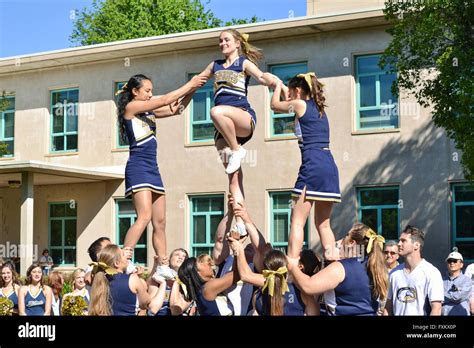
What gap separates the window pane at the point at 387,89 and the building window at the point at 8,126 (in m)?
8.54

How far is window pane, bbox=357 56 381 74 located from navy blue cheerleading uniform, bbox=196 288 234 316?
15.1 meters

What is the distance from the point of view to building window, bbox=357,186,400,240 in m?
21.8

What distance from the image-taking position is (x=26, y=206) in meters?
24.2

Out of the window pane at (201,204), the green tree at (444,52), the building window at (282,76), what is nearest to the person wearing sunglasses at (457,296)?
the green tree at (444,52)

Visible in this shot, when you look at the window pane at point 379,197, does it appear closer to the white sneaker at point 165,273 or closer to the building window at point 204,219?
the building window at point 204,219

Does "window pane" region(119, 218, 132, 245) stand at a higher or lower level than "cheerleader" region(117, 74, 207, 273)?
lower

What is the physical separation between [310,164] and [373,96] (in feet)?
45.8

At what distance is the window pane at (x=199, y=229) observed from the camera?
23.7m

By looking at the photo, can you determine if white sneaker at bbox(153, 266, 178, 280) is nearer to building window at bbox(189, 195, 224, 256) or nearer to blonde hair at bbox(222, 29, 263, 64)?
blonde hair at bbox(222, 29, 263, 64)

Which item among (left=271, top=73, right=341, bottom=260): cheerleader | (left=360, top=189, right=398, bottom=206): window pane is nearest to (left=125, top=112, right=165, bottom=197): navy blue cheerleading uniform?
(left=271, top=73, right=341, bottom=260): cheerleader

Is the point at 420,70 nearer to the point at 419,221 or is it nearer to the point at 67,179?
the point at 419,221

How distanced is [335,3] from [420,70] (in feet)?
19.4

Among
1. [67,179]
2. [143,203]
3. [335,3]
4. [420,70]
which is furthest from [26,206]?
[143,203]

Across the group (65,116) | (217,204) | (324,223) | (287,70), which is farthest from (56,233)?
(324,223)
